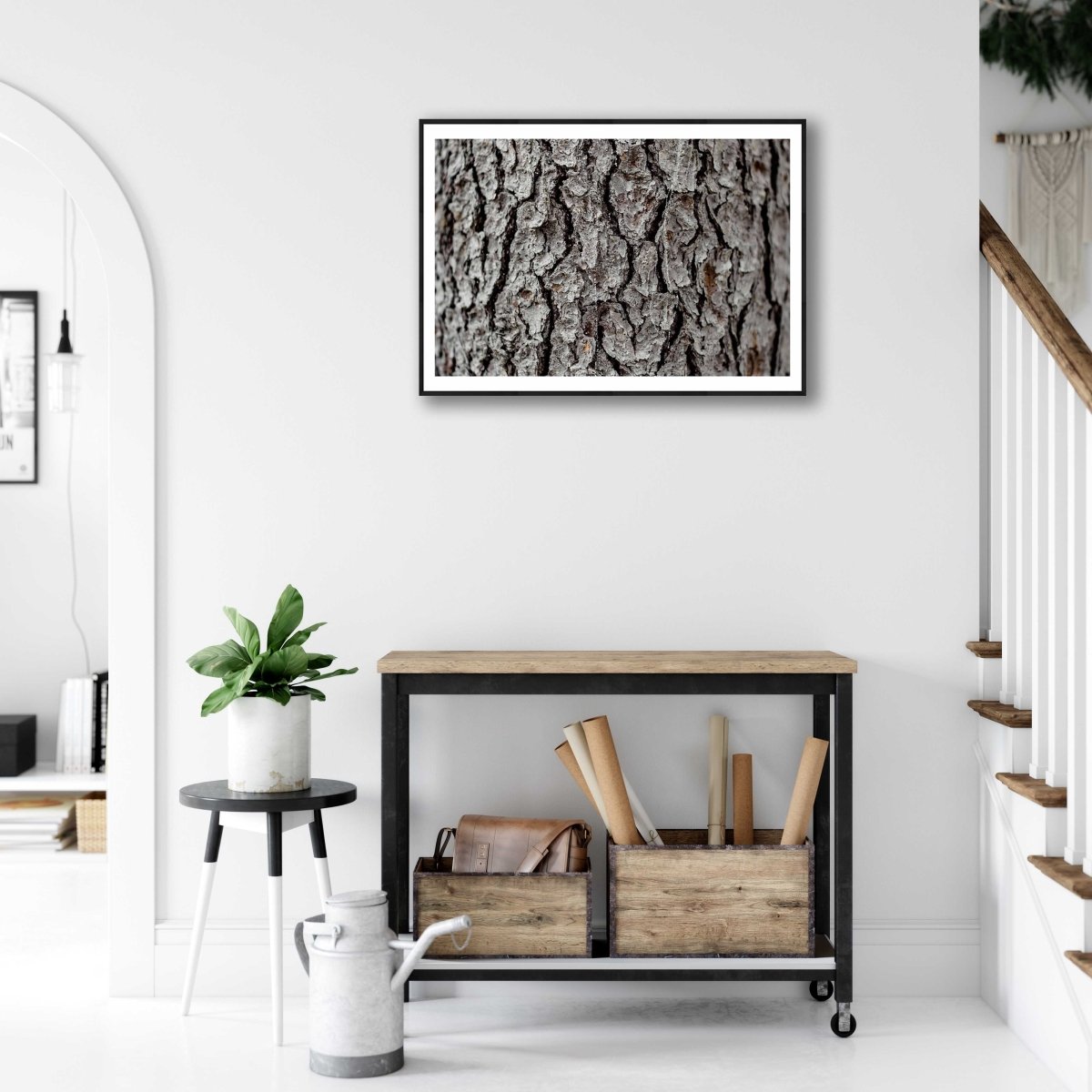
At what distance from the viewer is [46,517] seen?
14.1ft

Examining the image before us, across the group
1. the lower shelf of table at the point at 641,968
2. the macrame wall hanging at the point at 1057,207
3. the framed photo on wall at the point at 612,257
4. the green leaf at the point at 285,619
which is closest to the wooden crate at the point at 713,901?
the lower shelf of table at the point at 641,968

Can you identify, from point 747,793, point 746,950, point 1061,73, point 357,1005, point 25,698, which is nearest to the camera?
point 357,1005

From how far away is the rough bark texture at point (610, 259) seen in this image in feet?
8.79

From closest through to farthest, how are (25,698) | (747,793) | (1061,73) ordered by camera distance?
(747,793)
(1061,73)
(25,698)

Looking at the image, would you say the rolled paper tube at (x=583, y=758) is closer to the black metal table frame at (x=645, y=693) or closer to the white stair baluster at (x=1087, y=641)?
the black metal table frame at (x=645, y=693)

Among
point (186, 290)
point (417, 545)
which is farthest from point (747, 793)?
point (186, 290)

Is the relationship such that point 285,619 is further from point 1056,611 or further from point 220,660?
point 1056,611

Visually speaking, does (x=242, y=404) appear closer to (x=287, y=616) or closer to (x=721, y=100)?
(x=287, y=616)

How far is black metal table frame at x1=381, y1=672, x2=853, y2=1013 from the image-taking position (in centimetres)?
233

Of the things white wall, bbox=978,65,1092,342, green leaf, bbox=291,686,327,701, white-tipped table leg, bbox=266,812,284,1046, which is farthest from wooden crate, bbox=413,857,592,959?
white wall, bbox=978,65,1092,342

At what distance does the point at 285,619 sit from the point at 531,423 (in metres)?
0.73

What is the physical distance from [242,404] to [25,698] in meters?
2.16

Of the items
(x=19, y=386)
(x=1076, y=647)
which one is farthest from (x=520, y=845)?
(x=19, y=386)

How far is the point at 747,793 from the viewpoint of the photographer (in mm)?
2537
